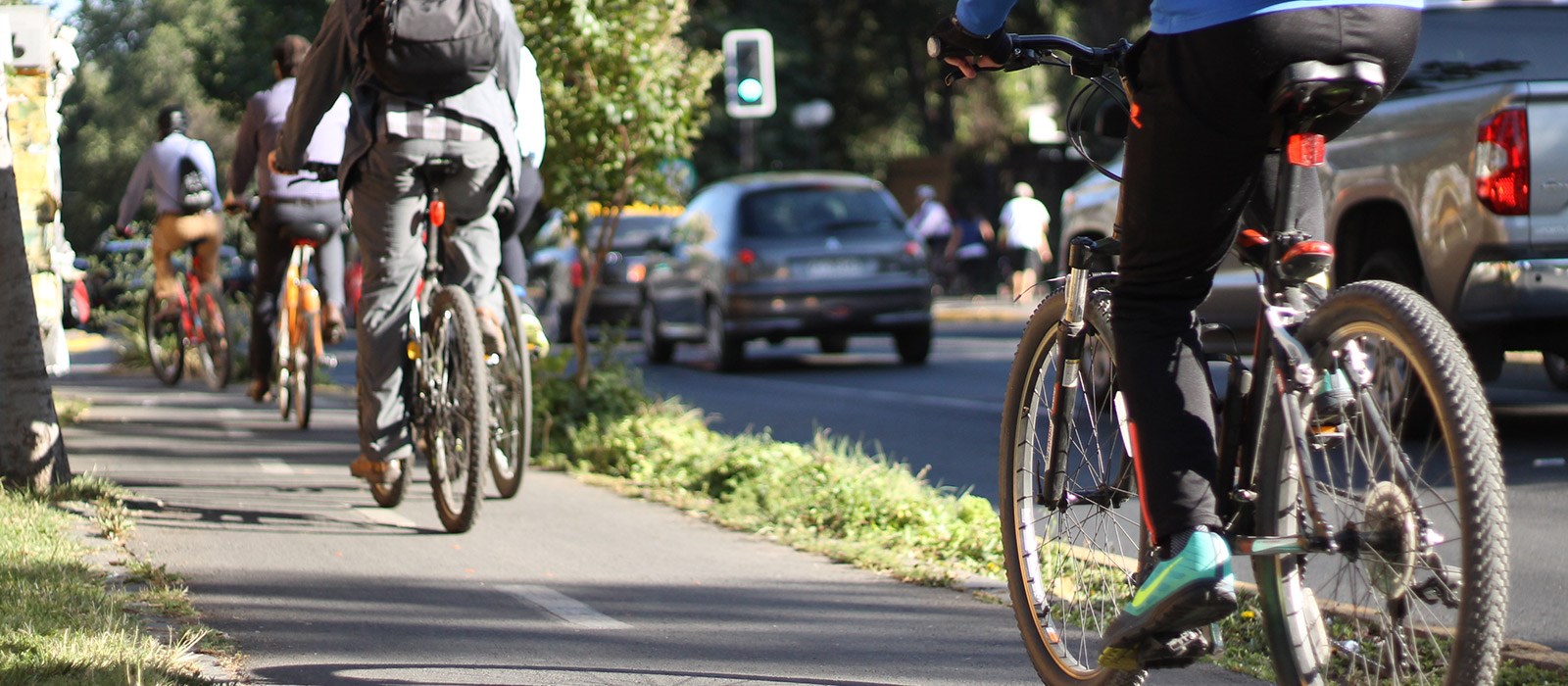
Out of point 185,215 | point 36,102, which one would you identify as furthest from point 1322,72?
point 185,215

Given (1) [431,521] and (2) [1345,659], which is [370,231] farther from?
(2) [1345,659]

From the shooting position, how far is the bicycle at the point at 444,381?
583cm

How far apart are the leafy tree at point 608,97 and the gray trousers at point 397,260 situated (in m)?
2.14

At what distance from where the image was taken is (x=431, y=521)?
6371 mm

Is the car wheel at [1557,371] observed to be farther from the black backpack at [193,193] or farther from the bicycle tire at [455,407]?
the black backpack at [193,193]

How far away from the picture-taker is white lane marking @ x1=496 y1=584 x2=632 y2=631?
183 inches

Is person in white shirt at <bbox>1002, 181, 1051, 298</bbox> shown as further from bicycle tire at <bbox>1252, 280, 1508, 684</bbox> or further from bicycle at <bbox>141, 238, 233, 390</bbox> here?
bicycle tire at <bbox>1252, 280, 1508, 684</bbox>

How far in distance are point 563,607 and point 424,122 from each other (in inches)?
71.9

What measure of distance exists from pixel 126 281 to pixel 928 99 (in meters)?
29.2

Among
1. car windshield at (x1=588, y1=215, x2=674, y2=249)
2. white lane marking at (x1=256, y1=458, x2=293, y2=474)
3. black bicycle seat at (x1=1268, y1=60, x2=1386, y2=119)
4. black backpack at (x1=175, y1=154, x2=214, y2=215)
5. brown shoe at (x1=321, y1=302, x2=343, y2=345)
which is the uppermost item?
black backpack at (x1=175, y1=154, x2=214, y2=215)

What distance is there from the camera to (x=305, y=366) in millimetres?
9406

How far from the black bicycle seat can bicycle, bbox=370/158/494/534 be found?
3.35 metres

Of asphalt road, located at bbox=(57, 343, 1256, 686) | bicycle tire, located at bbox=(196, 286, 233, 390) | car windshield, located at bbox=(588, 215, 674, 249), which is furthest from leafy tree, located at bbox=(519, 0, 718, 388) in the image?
car windshield, located at bbox=(588, 215, 674, 249)

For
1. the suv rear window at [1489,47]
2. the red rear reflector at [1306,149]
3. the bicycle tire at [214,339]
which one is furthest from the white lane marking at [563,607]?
the bicycle tire at [214,339]
